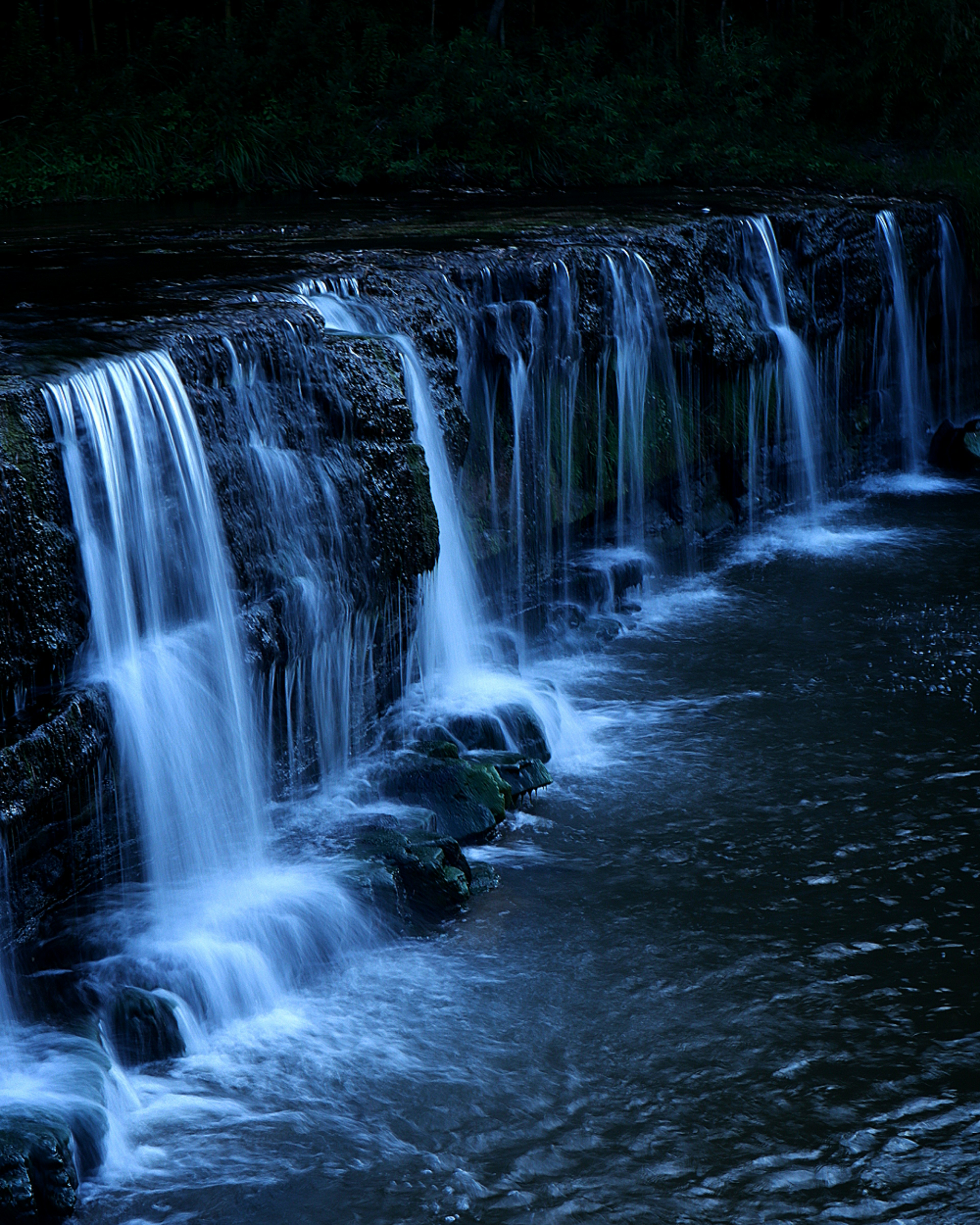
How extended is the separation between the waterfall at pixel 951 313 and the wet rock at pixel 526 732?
10.3 meters

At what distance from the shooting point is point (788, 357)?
1402cm

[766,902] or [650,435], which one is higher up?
[650,435]

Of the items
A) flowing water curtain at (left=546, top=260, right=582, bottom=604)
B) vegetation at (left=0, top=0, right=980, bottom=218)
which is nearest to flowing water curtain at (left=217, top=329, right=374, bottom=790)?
flowing water curtain at (left=546, top=260, right=582, bottom=604)

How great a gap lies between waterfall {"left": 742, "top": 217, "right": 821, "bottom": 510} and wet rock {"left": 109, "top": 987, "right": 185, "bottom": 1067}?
9780 millimetres

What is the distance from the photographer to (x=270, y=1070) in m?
5.69

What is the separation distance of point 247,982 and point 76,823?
3.72ft

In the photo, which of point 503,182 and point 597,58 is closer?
point 503,182

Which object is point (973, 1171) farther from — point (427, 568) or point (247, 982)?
point (427, 568)

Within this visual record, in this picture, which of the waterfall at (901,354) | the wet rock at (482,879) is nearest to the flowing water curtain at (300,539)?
the wet rock at (482,879)

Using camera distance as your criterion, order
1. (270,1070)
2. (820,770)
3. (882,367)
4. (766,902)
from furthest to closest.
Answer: (882,367), (820,770), (766,902), (270,1070)

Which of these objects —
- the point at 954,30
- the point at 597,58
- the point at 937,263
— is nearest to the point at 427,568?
the point at 937,263

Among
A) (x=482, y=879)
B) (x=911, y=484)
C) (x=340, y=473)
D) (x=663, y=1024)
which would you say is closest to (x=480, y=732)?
(x=482, y=879)

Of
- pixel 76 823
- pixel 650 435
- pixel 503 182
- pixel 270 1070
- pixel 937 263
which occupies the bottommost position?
pixel 270 1070

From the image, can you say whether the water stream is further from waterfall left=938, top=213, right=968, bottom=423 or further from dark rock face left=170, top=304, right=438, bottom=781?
waterfall left=938, top=213, right=968, bottom=423
